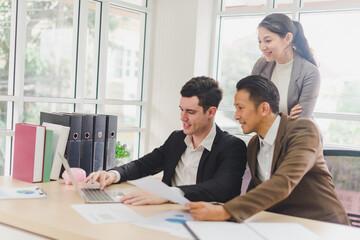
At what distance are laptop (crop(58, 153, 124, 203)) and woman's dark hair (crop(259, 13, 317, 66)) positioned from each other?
4.64 feet

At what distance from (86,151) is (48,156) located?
21cm

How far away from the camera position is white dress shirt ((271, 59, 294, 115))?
9.51 ft

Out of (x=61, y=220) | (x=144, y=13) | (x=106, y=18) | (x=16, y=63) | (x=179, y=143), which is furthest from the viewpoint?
(x=144, y=13)

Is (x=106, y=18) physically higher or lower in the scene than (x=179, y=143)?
higher

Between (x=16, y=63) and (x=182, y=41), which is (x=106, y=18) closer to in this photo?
(x=182, y=41)

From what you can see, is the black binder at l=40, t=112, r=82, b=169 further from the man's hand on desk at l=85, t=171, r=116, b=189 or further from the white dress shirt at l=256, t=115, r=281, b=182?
the white dress shirt at l=256, t=115, r=281, b=182

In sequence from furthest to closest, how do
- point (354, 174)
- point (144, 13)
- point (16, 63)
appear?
point (144, 13) < point (16, 63) < point (354, 174)

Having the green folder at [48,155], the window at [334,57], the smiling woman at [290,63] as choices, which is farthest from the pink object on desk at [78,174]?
the window at [334,57]

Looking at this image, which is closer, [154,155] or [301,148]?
[301,148]

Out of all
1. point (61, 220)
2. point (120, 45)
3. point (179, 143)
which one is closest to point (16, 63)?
point (120, 45)

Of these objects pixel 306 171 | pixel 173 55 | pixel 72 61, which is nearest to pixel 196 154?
pixel 306 171

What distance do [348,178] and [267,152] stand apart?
0.38 metres

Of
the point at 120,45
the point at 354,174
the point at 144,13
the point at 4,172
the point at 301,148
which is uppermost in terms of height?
the point at 144,13

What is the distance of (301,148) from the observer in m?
1.76
